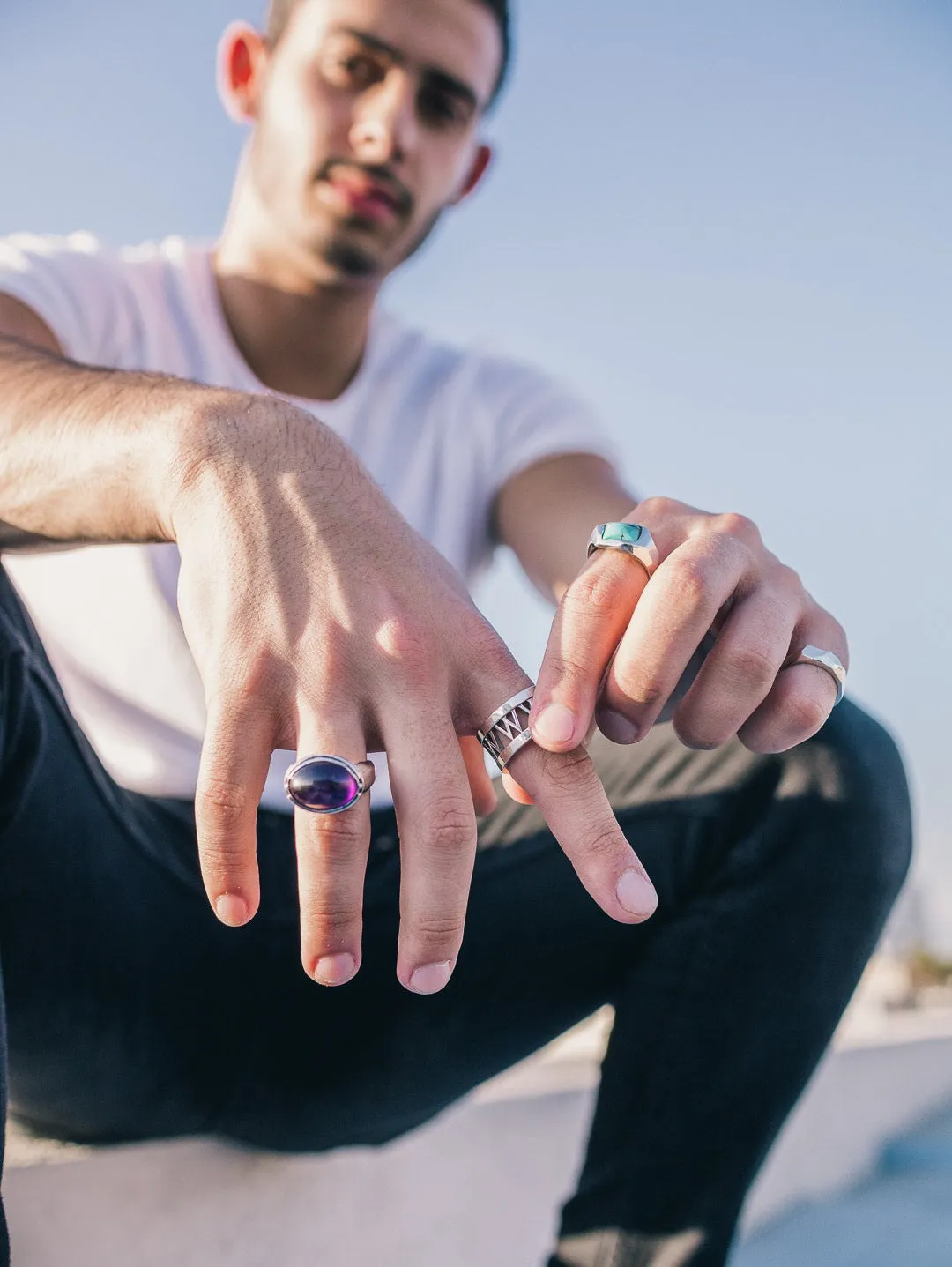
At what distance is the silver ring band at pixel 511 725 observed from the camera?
→ 1.99 ft

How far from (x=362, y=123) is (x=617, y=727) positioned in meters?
1.37

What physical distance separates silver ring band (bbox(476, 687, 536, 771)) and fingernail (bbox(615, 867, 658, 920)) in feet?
0.35

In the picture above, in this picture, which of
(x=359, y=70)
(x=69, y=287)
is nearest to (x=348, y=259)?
(x=359, y=70)

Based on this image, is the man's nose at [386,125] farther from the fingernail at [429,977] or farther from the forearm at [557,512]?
the fingernail at [429,977]

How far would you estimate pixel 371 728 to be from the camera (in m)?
0.61

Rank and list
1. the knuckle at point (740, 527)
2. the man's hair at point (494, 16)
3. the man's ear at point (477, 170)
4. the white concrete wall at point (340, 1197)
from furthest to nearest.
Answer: the man's ear at point (477, 170) → the man's hair at point (494, 16) → the white concrete wall at point (340, 1197) → the knuckle at point (740, 527)

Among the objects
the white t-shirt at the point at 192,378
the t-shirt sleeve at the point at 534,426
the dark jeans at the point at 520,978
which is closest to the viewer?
the dark jeans at the point at 520,978

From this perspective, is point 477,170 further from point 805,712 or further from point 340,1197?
point 340,1197

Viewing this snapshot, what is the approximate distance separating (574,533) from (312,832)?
0.86m

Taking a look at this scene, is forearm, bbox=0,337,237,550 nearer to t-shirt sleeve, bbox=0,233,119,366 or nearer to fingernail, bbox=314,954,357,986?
fingernail, bbox=314,954,357,986

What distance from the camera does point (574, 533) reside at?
1354 millimetres

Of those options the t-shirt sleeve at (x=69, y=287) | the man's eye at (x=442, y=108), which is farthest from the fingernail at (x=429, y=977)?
the man's eye at (x=442, y=108)

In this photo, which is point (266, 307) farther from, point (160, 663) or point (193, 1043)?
point (193, 1043)

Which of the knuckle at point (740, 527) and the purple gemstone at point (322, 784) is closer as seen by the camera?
the purple gemstone at point (322, 784)
